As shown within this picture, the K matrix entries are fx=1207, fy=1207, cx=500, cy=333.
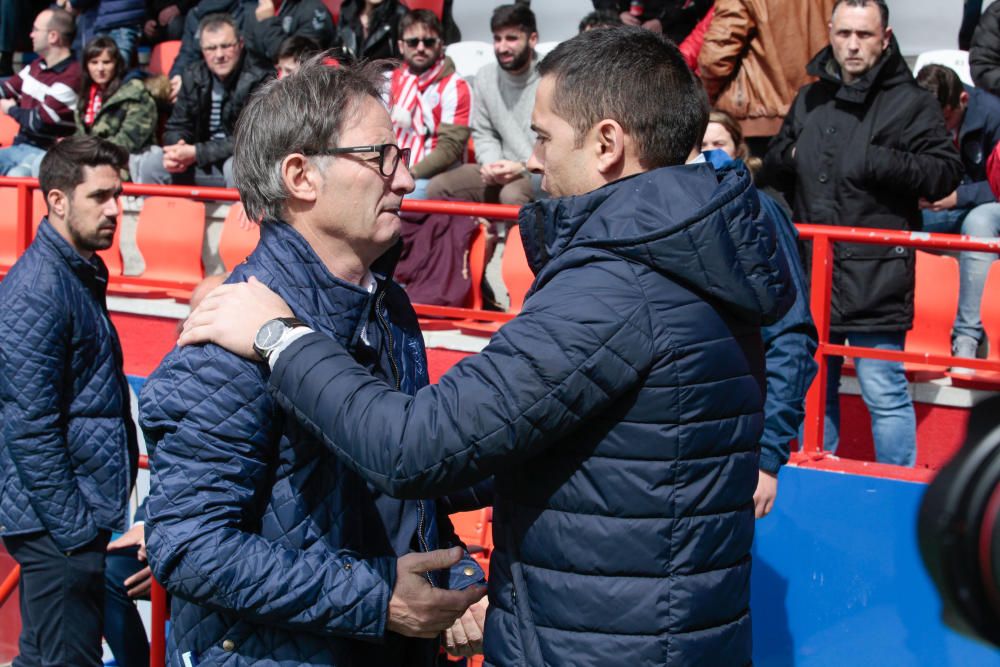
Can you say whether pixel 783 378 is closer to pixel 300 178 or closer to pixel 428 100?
pixel 300 178

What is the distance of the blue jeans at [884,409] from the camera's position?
525 centimetres

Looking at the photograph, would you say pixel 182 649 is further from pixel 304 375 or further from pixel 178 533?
pixel 304 375

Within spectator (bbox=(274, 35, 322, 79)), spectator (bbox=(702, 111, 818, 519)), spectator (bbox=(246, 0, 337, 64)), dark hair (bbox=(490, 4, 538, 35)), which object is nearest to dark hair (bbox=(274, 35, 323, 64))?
spectator (bbox=(274, 35, 322, 79))

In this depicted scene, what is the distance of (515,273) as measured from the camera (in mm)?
6246

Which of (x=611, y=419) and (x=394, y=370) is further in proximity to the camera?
(x=394, y=370)

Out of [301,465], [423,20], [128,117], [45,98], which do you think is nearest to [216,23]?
[128,117]

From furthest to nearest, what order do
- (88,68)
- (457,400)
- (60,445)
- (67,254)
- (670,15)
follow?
(88,68), (670,15), (67,254), (60,445), (457,400)

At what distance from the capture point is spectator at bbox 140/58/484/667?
211cm

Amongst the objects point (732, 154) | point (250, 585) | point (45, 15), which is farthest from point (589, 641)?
point (45, 15)

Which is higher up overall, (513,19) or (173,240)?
(513,19)

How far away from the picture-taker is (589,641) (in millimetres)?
2018

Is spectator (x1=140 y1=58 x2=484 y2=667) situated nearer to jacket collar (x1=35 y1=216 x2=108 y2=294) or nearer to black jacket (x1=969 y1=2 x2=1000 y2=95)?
jacket collar (x1=35 y1=216 x2=108 y2=294)

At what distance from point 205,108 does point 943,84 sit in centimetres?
504

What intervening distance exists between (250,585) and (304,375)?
1.33 ft
